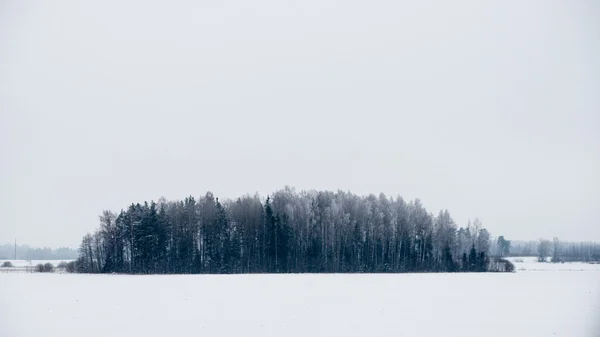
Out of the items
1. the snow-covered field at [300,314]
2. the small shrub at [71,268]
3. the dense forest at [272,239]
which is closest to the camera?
the snow-covered field at [300,314]

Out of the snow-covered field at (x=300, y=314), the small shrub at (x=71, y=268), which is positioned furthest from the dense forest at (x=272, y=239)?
the snow-covered field at (x=300, y=314)

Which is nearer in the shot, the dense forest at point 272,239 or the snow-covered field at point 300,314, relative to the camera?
the snow-covered field at point 300,314

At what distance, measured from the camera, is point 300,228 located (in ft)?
300

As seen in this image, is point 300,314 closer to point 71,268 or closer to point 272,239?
point 272,239

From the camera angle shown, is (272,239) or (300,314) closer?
(300,314)

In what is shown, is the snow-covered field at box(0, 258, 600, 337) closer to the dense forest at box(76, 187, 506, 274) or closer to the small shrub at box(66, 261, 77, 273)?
the dense forest at box(76, 187, 506, 274)

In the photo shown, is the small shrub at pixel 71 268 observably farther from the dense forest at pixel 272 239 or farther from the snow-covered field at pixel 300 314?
the snow-covered field at pixel 300 314

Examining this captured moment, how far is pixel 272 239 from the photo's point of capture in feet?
285

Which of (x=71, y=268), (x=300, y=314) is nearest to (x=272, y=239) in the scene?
(x=71, y=268)

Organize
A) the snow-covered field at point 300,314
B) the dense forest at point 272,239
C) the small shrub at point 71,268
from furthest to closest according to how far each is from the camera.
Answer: the small shrub at point 71,268
the dense forest at point 272,239
the snow-covered field at point 300,314

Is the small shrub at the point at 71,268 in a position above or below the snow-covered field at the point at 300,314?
below

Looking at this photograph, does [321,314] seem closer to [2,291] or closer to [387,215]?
[2,291]

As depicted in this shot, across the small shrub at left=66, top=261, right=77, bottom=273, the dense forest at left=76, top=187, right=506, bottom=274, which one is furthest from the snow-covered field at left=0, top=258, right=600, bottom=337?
the small shrub at left=66, top=261, right=77, bottom=273

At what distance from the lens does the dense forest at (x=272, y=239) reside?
278ft
